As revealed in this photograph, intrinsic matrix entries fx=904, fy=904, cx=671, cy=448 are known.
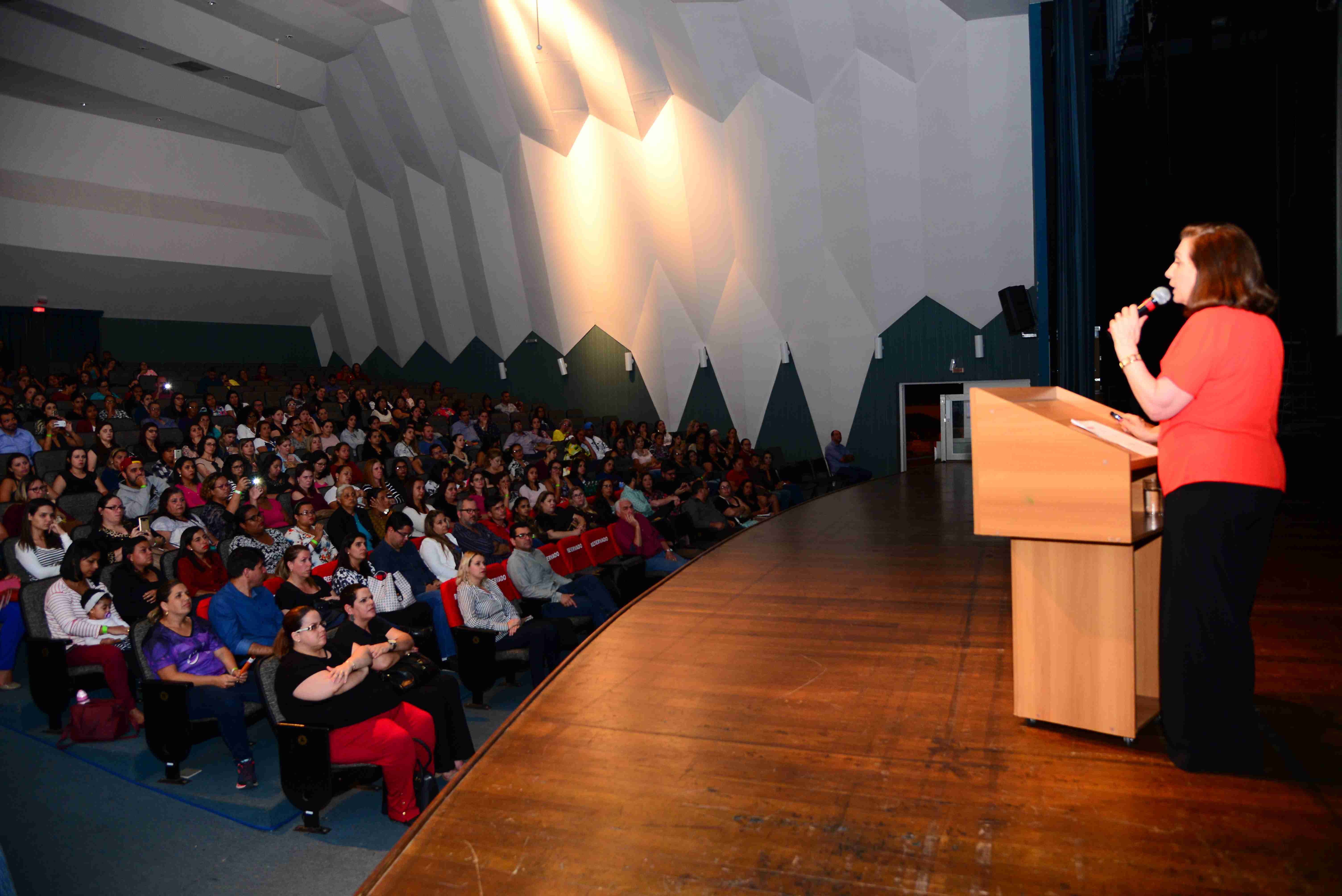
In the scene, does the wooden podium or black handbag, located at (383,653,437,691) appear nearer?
the wooden podium

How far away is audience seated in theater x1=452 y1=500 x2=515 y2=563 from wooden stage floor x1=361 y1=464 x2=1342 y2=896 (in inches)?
105

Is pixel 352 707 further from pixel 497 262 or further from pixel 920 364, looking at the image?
pixel 497 262

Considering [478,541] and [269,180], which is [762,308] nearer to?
[478,541]

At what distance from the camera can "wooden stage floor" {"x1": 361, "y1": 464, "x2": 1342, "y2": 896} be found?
5.23 feet

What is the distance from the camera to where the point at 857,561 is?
4.27 m

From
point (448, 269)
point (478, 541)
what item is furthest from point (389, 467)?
point (448, 269)

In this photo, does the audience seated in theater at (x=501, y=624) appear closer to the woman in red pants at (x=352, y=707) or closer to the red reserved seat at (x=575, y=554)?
the woman in red pants at (x=352, y=707)

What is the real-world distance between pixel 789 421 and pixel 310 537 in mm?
7282

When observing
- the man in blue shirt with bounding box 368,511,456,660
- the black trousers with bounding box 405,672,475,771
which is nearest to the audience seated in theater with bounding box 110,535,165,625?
the man in blue shirt with bounding box 368,511,456,660

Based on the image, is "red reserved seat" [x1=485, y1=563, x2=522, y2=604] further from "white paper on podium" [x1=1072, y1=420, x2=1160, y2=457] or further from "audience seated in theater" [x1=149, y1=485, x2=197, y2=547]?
"white paper on podium" [x1=1072, y1=420, x2=1160, y2=457]

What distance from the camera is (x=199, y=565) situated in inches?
184

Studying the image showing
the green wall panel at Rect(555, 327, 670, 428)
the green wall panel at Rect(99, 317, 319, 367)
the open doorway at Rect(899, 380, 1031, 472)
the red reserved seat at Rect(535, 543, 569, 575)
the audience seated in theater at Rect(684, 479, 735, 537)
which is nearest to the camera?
the red reserved seat at Rect(535, 543, 569, 575)

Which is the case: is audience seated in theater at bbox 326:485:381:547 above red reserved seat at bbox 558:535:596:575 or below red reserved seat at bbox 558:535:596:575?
above

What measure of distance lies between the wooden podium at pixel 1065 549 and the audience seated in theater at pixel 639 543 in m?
4.31
